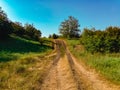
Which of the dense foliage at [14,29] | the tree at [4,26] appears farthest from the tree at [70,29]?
the tree at [4,26]

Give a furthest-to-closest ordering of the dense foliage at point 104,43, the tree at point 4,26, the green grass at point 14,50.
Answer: the tree at point 4,26 < the dense foliage at point 104,43 < the green grass at point 14,50

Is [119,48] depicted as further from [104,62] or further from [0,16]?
[0,16]

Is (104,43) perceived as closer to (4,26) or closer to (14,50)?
(14,50)

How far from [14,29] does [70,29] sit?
1331 inches

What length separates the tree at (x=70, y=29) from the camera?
91.4 metres

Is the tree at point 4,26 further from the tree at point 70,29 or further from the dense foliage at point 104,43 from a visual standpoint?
the tree at point 70,29

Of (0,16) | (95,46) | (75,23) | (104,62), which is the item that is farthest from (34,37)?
(104,62)

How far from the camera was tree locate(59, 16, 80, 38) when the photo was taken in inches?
3597

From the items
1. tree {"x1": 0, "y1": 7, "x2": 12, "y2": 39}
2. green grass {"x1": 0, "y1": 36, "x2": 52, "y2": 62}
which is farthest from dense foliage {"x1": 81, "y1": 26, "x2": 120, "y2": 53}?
tree {"x1": 0, "y1": 7, "x2": 12, "y2": 39}

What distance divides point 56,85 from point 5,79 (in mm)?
3435

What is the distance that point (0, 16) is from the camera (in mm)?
48062

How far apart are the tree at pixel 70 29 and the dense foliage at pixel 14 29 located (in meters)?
15.3

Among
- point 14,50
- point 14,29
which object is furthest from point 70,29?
point 14,50

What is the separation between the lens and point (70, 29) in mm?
92062
